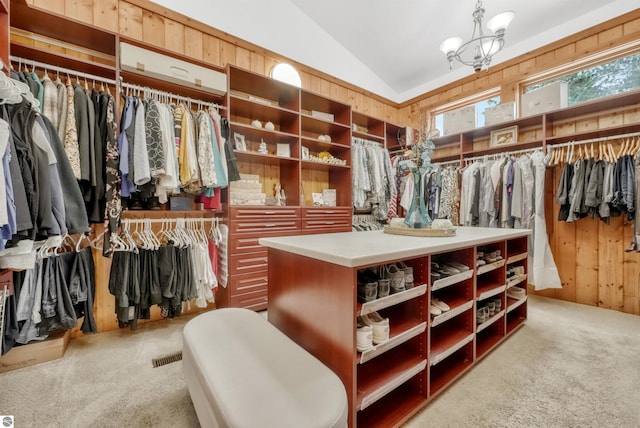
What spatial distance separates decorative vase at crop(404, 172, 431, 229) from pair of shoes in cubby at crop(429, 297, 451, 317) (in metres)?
0.50

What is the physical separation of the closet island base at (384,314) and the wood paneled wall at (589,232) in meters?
1.82

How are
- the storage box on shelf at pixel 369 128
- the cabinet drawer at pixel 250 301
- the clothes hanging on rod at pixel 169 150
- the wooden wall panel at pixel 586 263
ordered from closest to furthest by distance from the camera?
the clothes hanging on rod at pixel 169 150 → the cabinet drawer at pixel 250 301 → the wooden wall panel at pixel 586 263 → the storage box on shelf at pixel 369 128

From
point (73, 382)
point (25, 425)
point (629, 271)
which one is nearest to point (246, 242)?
point (73, 382)

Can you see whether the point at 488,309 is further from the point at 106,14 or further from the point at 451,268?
the point at 106,14

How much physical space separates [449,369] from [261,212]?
1.90 metres

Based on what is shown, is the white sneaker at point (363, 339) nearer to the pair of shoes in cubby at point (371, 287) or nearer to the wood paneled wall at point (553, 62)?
the pair of shoes in cubby at point (371, 287)

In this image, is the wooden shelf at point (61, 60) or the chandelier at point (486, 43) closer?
the wooden shelf at point (61, 60)

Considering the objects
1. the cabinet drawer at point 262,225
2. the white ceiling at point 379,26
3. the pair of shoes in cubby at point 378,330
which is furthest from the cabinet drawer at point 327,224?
the white ceiling at point 379,26

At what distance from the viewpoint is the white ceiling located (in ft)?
8.69

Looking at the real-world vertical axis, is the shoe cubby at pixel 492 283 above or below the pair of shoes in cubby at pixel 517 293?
above

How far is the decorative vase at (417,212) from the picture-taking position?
1770 millimetres

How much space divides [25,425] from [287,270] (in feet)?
4.41

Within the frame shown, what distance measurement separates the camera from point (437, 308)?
1406mm

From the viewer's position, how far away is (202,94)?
8.03 ft
